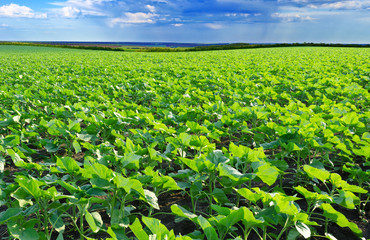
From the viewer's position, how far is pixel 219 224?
1813mm

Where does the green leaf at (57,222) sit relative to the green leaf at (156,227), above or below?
below

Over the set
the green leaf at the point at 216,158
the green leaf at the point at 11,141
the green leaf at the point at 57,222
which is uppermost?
the green leaf at the point at 216,158

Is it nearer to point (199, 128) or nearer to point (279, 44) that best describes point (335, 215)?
point (199, 128)

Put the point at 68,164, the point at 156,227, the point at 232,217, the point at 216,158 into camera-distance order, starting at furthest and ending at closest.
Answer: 1. the point at 216,158
2. the point at 68,164
3. the point at 232,217
4. the point at 156,227

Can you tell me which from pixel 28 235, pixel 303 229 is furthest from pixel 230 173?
pixel 28 235

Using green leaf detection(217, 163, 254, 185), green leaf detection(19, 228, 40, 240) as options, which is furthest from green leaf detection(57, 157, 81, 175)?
green leaf detection(217, 163, 254, 185)

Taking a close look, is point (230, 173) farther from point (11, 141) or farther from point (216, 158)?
point (11, 141)

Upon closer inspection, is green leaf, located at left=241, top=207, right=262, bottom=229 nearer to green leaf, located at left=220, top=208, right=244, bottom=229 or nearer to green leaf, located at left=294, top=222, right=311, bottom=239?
green leaf, located at left=220, top=208, right=244, bottom=229

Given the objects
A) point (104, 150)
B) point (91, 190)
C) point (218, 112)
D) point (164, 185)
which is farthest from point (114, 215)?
point (218, 112)

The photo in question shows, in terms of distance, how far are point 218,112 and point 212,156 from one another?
276 cm

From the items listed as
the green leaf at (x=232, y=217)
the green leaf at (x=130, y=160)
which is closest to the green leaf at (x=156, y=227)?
the green leaf at (x=232, y=217)

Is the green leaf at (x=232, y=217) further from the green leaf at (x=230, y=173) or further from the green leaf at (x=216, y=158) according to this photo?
the green leaf at (x=216, y=158)

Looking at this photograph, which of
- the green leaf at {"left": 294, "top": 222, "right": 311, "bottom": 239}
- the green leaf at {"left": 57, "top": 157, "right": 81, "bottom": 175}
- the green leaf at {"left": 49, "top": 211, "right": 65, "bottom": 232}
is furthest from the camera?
the green leaf at {"left": 57, "top": 157, "right": 81, "bottom": 175}

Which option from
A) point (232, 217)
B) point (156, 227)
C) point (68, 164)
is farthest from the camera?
point (68, 164)
